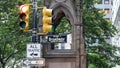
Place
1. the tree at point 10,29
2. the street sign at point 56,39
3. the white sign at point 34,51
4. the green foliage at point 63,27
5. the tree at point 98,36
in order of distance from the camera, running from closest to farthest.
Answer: the white sign at point 34,51, the street sign at point 56,39, the tree at point 10,29, the tree at point 98,36, the green foliage at point 63,27

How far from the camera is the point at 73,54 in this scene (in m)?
18.2

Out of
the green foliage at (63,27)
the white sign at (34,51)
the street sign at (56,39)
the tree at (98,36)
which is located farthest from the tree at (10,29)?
the white sign at (34,51)

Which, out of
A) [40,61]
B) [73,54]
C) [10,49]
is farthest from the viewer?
[10,49]

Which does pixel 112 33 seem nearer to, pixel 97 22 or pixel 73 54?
pixel 97 22

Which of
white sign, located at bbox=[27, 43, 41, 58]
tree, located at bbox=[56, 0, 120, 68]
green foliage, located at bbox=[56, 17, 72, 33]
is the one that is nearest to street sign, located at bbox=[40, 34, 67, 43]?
white sign, located at bbox=[27, 43, 41, 58]

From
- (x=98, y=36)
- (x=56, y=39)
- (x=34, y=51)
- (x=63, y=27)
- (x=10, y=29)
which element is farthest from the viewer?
(x=63, y=27)

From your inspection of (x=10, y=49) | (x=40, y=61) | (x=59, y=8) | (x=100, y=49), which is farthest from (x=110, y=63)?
(x=40, y=61)

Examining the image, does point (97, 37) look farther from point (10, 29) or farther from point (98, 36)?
point (10, 29)

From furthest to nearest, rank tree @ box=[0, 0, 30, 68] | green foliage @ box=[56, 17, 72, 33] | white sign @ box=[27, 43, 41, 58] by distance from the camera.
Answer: green foliage @ box=[56, 17, 72, 33]
tree @ box=[0, 0, 30, 68]
white sign @ box=[27, 43, 41, 58]

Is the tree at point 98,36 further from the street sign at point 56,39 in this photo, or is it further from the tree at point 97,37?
the street sign at point 56,39

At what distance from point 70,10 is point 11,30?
9428 mm

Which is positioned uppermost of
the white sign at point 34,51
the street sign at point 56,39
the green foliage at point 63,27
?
the green foliage at point 63,27

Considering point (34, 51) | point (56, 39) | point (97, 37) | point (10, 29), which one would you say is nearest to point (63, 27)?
point (97, 37)

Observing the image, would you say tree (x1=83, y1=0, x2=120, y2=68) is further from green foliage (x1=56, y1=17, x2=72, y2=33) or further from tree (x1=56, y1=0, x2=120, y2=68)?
Answer: green foliage (x1=56, y1=17, x2=72, y2=33)
